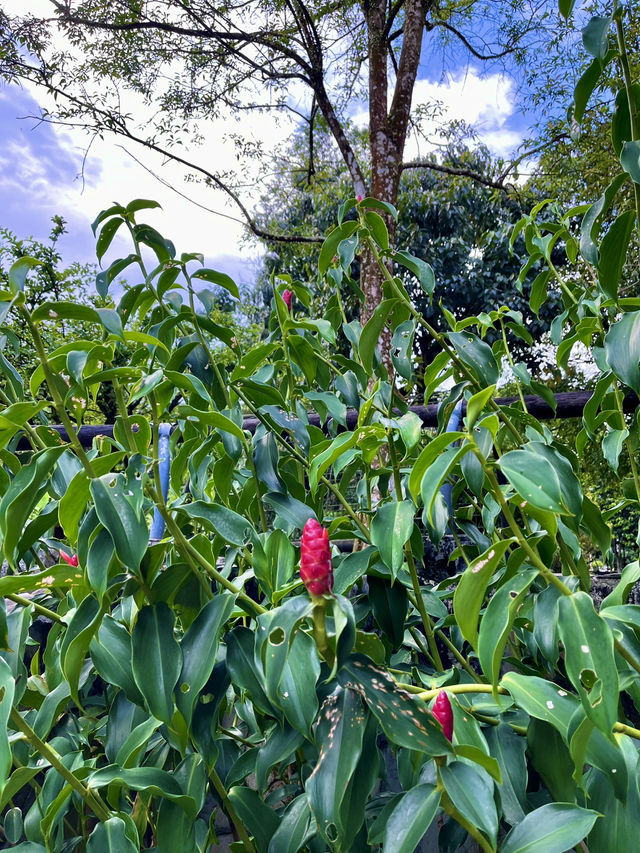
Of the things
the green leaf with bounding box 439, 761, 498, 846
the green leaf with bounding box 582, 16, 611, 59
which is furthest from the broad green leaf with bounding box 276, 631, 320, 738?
the green leaf with bounding box 582, 16, 611, 59

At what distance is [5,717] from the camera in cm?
47

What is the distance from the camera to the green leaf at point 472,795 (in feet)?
1.38

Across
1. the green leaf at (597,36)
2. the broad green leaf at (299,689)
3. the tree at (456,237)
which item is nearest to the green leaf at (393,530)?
the broad green leaf at (299,689)

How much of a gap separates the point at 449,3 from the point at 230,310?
3652 millimetres

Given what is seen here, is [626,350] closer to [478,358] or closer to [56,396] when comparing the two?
[478,358]

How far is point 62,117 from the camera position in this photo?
429 centimetres

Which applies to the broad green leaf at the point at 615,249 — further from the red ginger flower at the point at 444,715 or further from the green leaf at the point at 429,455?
the red ginger flower at the point at 444,715

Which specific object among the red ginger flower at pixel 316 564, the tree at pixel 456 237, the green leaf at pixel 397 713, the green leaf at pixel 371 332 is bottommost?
the green leaf at pixel 397 713

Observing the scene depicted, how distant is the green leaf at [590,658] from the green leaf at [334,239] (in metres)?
0.51

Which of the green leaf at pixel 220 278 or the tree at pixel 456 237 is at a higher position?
the tree at pixel 456 237

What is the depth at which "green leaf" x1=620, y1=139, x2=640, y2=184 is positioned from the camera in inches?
22.3

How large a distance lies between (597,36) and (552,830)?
69cm

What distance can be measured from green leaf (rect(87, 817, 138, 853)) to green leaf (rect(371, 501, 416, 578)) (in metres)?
0.32

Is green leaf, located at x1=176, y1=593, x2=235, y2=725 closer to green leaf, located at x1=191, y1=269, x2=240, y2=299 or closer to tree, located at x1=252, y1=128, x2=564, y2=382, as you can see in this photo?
green leaf, located at x1=191, y1=269, x2=240, y2=299
